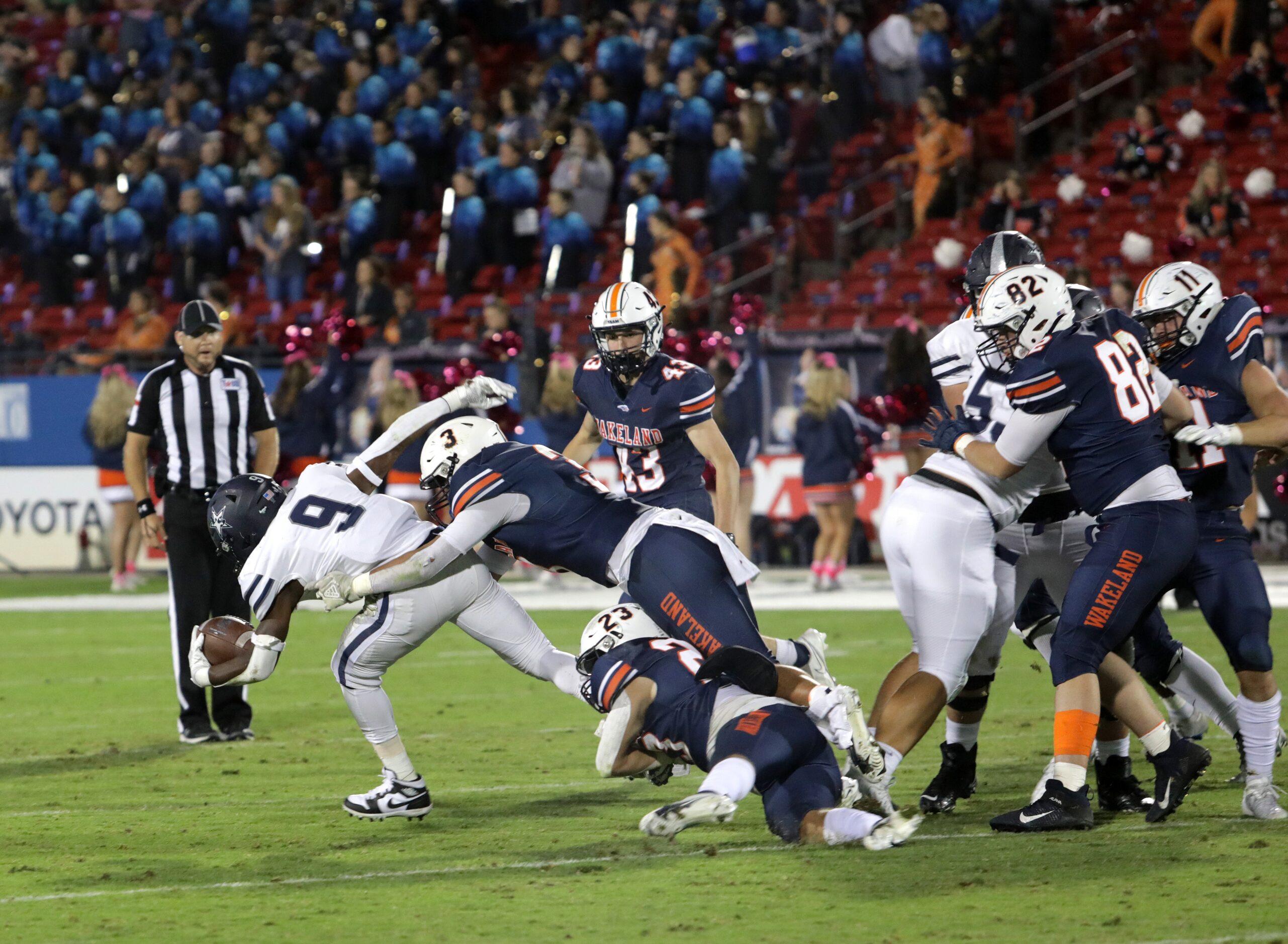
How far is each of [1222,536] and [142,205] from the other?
59.8 ft

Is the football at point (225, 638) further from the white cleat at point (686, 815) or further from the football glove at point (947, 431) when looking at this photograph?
the football glove at point (947, 431)

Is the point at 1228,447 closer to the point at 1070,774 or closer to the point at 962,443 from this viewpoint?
the point at 962,443

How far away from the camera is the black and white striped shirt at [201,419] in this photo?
8562 millimetres

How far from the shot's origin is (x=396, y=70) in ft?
72.4

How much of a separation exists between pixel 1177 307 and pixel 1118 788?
5.63 feet

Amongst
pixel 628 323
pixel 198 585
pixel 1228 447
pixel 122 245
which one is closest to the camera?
pixel 1228 447

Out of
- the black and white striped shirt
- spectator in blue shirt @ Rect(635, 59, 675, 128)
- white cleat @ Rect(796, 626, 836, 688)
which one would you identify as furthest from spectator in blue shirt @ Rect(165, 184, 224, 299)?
white cleat @ Rect(796, 626, 836, 688)

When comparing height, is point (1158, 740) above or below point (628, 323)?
below

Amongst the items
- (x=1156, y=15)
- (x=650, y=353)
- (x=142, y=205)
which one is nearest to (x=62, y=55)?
(x=142, y=205)

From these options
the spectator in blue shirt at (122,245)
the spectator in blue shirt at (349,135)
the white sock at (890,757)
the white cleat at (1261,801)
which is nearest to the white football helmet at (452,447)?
the white sock at (890,757)

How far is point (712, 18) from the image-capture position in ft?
69.0

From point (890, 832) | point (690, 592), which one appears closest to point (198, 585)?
point (690, 592)

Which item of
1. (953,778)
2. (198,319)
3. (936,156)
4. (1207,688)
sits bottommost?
(953,778)

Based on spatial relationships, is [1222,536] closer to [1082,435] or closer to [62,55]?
[1082,435]
